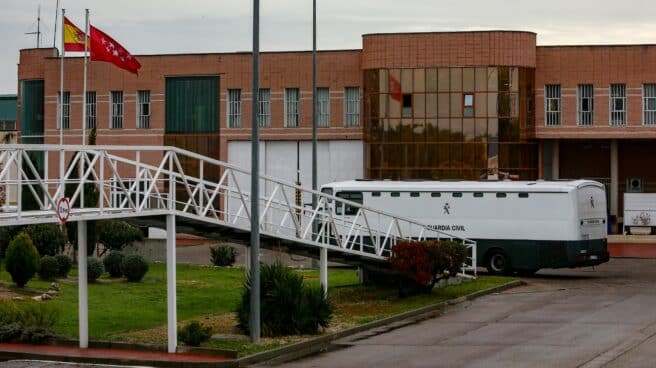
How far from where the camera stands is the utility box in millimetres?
60375

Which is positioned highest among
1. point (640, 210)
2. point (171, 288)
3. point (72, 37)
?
point (72, 37)

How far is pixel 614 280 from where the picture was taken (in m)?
39.2

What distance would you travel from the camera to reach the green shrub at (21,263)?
110 feet

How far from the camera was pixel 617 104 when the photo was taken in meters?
61.3

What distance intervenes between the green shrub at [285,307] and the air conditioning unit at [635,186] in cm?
4245

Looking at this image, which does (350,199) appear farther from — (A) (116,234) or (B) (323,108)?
(B) (323,108)

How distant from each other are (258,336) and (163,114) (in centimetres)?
4427

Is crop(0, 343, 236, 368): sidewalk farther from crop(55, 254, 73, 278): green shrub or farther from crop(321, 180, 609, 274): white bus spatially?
crop(321, 180, 609, 274): white bus

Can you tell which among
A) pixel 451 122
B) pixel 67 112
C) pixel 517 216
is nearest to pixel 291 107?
pixel 451 122

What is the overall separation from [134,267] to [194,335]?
46.7ft

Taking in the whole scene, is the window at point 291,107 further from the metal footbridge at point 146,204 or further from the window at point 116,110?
Result: the metal footbridge at point 146,204

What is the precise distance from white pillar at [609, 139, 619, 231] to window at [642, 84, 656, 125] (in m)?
2.28

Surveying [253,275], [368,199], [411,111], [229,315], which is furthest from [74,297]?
[411,111]

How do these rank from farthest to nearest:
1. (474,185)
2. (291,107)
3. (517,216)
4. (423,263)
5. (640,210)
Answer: (291,107) → (640,210) → (474,185) → (517,216) → (423,263)
